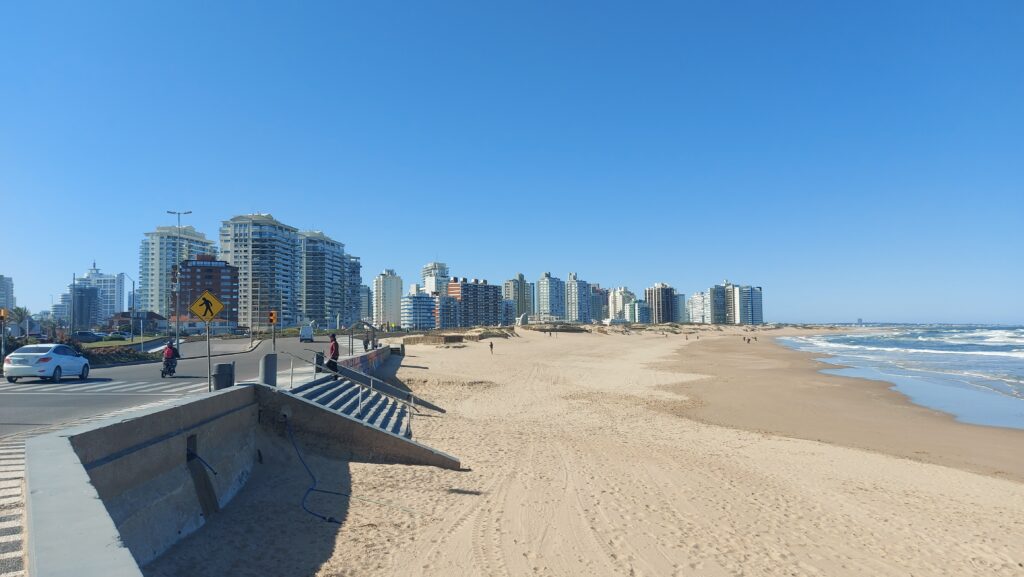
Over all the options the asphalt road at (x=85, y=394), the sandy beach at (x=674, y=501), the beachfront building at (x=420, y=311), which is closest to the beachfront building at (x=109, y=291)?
the beachfront building at (x=420, y=311)

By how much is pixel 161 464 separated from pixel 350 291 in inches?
6560

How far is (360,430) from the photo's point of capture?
37.8 ft

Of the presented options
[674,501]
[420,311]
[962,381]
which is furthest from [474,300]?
[674,501]

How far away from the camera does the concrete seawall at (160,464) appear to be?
9.66 ft

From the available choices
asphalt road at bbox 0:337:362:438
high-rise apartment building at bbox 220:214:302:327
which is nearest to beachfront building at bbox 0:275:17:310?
high-rise apartment building at bbox 220:214:302:327

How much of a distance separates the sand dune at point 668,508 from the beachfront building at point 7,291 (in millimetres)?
169372

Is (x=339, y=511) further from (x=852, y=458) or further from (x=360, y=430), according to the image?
(x=852, y=458)

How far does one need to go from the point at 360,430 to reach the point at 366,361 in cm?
1424

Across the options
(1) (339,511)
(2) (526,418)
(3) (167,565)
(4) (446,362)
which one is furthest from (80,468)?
(4) (446,362)

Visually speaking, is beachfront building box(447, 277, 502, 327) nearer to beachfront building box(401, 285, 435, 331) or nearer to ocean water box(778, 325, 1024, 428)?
beachfront building box(401, 285, 435, 331)

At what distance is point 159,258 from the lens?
137125 mm

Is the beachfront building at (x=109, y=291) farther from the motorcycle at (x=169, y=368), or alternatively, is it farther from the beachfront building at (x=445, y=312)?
the motorcycle at (x=169, y=368)

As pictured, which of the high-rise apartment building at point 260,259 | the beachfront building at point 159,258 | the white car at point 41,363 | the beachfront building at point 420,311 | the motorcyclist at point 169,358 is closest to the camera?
the white car at point 41,363

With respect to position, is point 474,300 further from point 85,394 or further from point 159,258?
point 85,394
